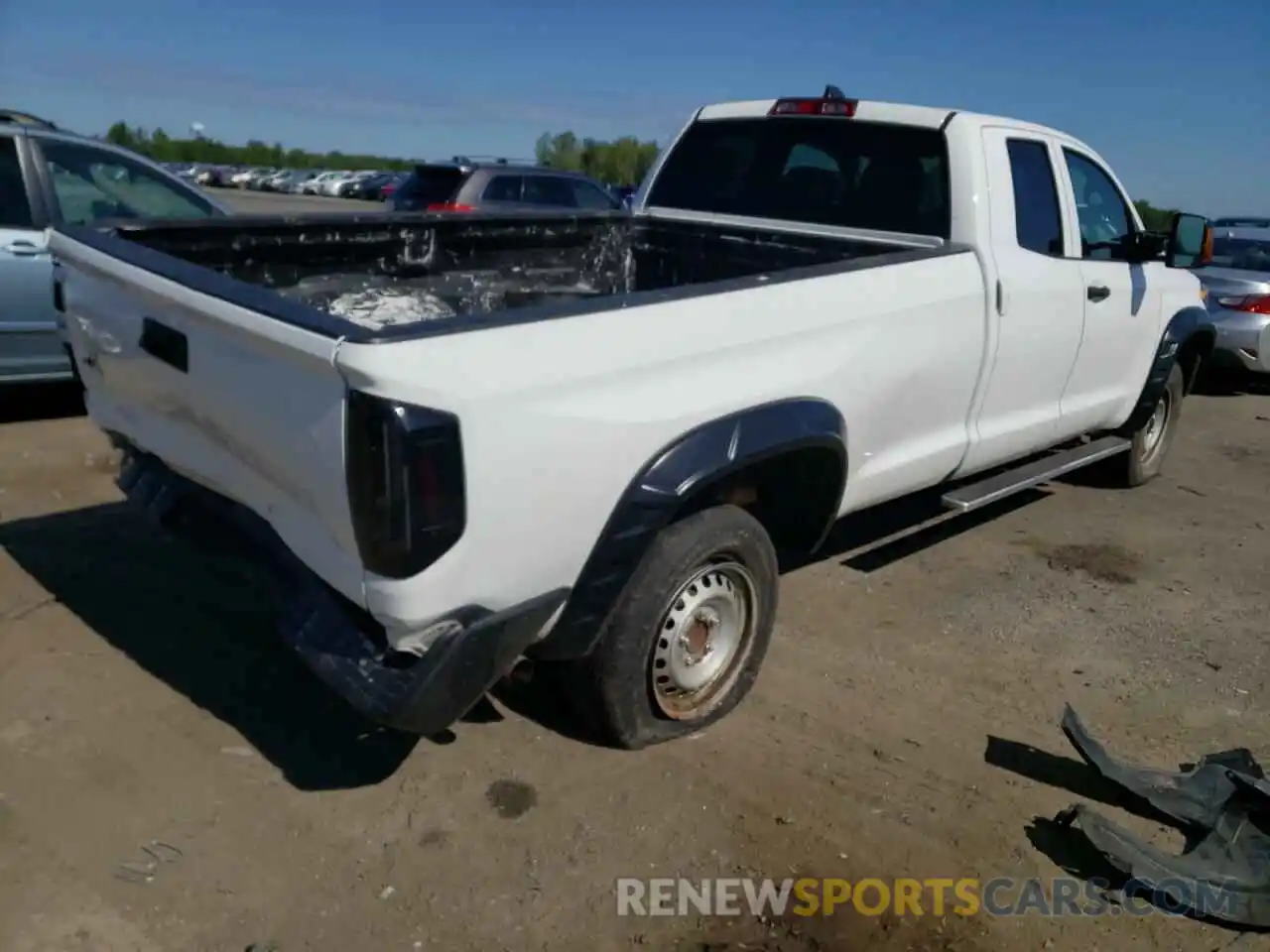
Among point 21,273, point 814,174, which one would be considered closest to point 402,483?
point 814,174

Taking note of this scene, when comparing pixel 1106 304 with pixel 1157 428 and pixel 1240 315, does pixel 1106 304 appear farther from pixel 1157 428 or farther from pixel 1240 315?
pixel 1240 315

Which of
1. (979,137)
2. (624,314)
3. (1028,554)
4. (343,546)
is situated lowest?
(1028,554)

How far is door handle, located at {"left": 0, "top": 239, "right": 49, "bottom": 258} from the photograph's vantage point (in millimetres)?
6332

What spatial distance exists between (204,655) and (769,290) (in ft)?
7.85

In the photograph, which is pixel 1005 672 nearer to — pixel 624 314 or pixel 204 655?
pixel 624 314

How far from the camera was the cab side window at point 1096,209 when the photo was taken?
215 inches

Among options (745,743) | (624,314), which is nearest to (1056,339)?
(745,743)

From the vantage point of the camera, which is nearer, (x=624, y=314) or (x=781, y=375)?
(x=624, y=314)

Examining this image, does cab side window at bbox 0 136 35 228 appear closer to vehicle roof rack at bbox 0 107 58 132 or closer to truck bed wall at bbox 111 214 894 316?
vehicle roof rack at bbox 0 107 58 132

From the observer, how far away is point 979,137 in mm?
4734

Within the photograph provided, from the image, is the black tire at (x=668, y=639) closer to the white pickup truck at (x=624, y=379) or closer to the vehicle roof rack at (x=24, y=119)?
the white pickup truck at (x=624, y=379)

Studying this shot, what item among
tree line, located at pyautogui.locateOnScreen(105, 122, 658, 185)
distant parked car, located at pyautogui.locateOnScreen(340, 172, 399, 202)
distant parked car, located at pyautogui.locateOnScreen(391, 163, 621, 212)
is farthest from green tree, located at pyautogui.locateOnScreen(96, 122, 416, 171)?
distant parked car, located at pyautogui.locateOnScreen(391, 163, 621, 212)

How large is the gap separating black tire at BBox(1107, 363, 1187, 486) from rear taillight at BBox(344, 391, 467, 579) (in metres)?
5.26

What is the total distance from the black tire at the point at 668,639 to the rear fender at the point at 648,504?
0.10m
